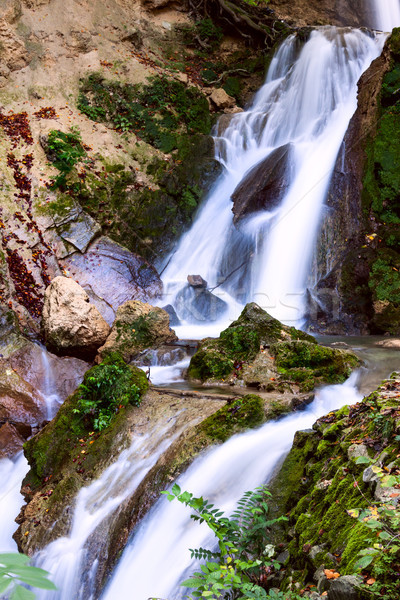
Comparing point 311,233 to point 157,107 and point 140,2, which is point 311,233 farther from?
point 140,2

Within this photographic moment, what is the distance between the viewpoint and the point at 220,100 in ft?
50.0

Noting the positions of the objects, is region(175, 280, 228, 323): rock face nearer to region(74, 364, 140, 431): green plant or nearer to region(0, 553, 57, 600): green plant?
region(74, 364, 140, 431): green plant

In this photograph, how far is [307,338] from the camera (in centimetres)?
718

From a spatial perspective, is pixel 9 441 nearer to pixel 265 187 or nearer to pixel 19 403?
pixel 19 403

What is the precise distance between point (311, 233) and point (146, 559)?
8107mm

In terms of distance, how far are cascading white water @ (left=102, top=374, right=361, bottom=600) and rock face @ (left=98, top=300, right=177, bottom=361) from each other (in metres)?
4.12

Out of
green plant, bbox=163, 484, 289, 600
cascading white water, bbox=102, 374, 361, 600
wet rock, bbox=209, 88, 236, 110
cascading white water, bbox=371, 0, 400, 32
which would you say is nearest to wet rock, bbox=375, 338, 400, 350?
cascading white water, bbox=102, 374, 361, 600

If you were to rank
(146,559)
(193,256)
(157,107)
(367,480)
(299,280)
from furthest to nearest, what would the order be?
(157,107)
(193,256)
(299,280)
(146,559)
(367,480)

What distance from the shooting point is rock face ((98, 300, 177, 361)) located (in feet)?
26.6

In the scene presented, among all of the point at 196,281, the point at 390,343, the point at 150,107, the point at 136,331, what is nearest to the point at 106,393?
the point at 136,331

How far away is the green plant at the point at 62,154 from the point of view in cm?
1102

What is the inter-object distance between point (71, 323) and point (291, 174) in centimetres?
673

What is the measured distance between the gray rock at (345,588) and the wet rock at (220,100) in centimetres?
1543

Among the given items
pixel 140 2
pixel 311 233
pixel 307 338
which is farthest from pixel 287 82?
pixel 307 338
